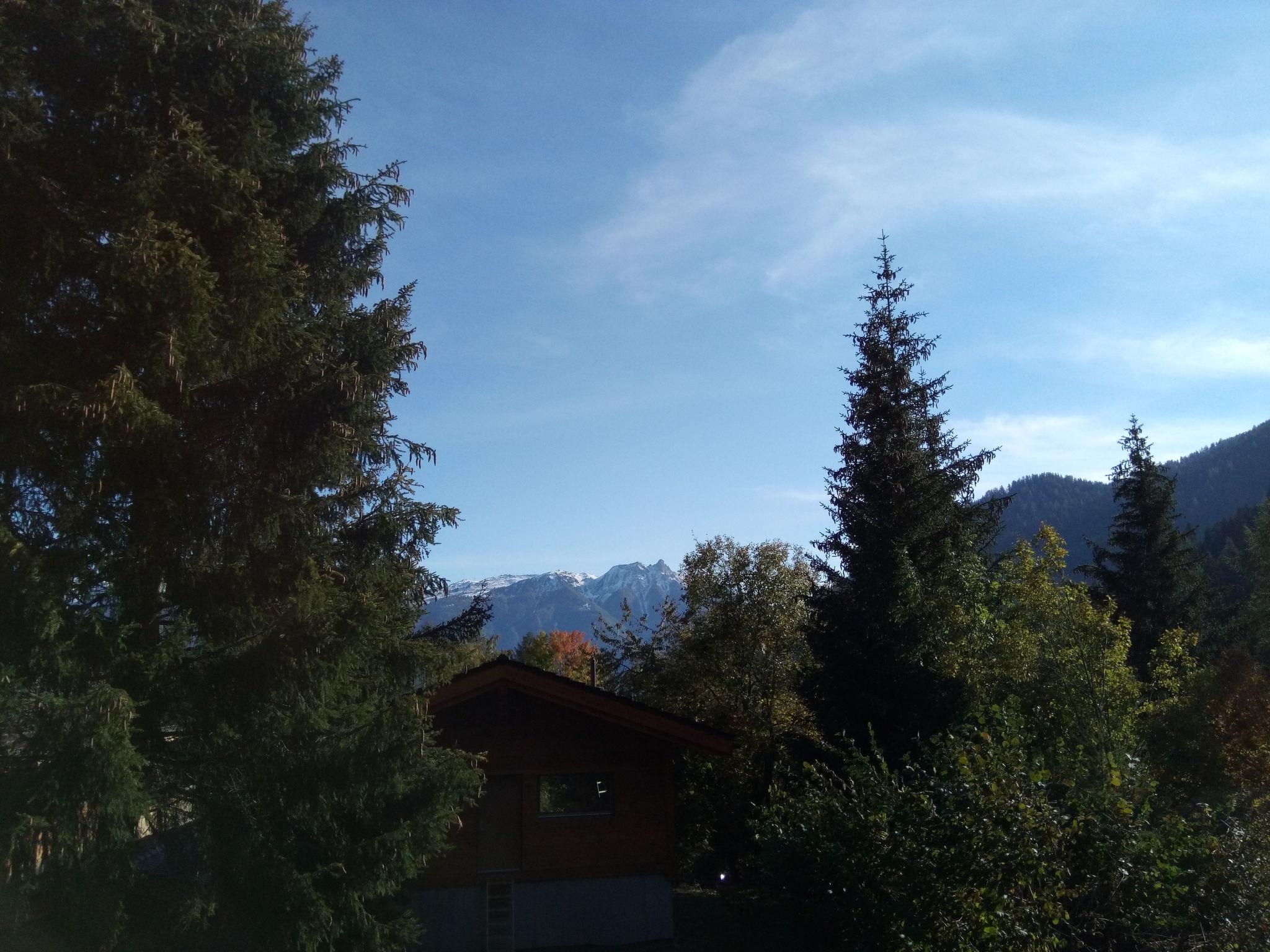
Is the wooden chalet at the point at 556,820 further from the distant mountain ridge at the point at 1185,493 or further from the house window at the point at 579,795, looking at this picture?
the distant mountain ridge at the point at 1185,493

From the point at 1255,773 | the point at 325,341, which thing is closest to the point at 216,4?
the point at 325,341

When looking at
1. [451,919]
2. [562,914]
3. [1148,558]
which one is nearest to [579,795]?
[562,914]

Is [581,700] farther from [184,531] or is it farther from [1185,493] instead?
[1185,493]

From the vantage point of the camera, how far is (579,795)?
16.9m

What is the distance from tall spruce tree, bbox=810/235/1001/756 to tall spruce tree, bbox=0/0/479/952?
11237mm

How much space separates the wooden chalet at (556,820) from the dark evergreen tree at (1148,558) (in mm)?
22927

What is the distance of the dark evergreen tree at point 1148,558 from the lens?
33156 millimetres

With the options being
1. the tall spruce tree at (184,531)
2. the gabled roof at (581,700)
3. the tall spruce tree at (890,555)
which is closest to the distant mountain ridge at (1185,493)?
the tall spruce tree at (890,555)

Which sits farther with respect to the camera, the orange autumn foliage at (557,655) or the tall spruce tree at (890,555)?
the orange autumn foliage at (557,655)

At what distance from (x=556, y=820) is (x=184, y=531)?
10.00 meters

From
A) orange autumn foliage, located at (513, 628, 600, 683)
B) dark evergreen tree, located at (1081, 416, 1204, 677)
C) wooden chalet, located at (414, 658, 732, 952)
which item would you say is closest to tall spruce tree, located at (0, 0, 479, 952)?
wooden chalet, located at (414, 658, 732, 952)

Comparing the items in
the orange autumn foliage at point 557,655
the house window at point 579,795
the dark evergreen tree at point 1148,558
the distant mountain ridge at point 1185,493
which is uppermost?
the distant mountain ridge at point 1185,493

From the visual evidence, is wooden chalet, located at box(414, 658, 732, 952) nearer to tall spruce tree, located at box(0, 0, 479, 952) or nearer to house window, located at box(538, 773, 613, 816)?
house window, located at box(538, 773, 613, 816)

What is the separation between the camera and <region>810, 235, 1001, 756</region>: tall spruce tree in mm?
18422
